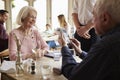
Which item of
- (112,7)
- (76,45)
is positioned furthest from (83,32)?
(112,7)

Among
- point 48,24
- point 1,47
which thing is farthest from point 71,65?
point 48,24

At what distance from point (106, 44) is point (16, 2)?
5.61 m

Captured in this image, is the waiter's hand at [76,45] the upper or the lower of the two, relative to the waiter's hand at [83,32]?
lower

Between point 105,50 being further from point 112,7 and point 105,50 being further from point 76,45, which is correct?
point 76,45

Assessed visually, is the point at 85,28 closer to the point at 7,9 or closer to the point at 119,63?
the point at 119,63

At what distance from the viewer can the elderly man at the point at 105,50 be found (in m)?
1.31

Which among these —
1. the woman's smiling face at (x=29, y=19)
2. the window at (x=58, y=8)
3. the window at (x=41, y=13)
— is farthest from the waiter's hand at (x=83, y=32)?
the window at (x=58, y=8)

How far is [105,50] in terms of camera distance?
1.33m

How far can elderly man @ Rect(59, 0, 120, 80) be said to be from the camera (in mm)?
1310

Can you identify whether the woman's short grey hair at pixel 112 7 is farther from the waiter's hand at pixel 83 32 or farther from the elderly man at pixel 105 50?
the waiter's hand at pixel 83 32

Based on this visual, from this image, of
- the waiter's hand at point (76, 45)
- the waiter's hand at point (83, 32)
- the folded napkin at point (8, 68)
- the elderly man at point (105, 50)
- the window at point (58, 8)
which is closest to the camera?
the elderly man at point (105, 50)

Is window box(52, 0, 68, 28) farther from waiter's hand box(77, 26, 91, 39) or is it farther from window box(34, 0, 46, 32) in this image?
waiter's hand box(77, 26, 91, 39)

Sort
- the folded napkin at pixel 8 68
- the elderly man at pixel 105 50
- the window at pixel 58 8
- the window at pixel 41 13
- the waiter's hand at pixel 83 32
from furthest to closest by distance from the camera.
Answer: the window at pixel 58 8 < the window at pixel 41 13 < the waiter's hand at pixel 83 32 < the folded napkin at pixel 8 68 < the elderly man at pixel 105 50

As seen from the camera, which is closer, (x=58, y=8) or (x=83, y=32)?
(x=83, y=32)
